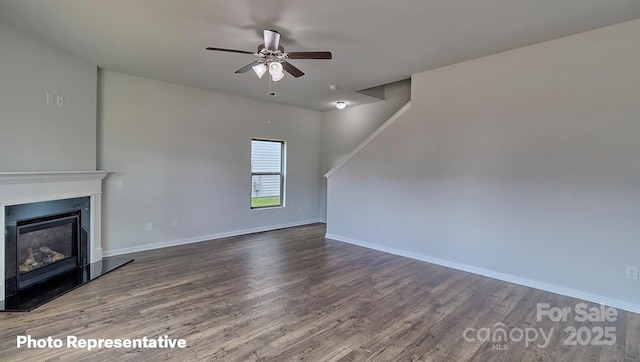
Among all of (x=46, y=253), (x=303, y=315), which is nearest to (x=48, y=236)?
(x=46, y=253)

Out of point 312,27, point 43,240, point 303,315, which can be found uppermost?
point 312,27

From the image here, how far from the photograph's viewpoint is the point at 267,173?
A: 6.38 meters

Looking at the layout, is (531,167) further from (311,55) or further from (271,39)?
(271,39)

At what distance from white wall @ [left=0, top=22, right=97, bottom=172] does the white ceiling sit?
0.63ft

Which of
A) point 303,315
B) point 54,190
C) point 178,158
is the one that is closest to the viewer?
point 303,315

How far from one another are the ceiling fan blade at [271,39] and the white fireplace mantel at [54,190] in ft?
9.07

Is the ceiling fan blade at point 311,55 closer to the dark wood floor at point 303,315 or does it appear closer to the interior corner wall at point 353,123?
the dark wood floor at point 303,315

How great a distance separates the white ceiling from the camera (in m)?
2.54

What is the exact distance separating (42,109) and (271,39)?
277cm

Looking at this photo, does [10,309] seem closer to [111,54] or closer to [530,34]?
[111,54]

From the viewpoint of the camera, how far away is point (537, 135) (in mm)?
3385

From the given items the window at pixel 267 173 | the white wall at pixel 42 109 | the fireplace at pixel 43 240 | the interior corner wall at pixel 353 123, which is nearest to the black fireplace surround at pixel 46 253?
the fireplace at pixel 43 240

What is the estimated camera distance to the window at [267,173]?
6180mm

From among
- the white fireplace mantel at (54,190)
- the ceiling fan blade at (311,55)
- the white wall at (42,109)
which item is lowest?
the white fireplace mantel at (54,190)
